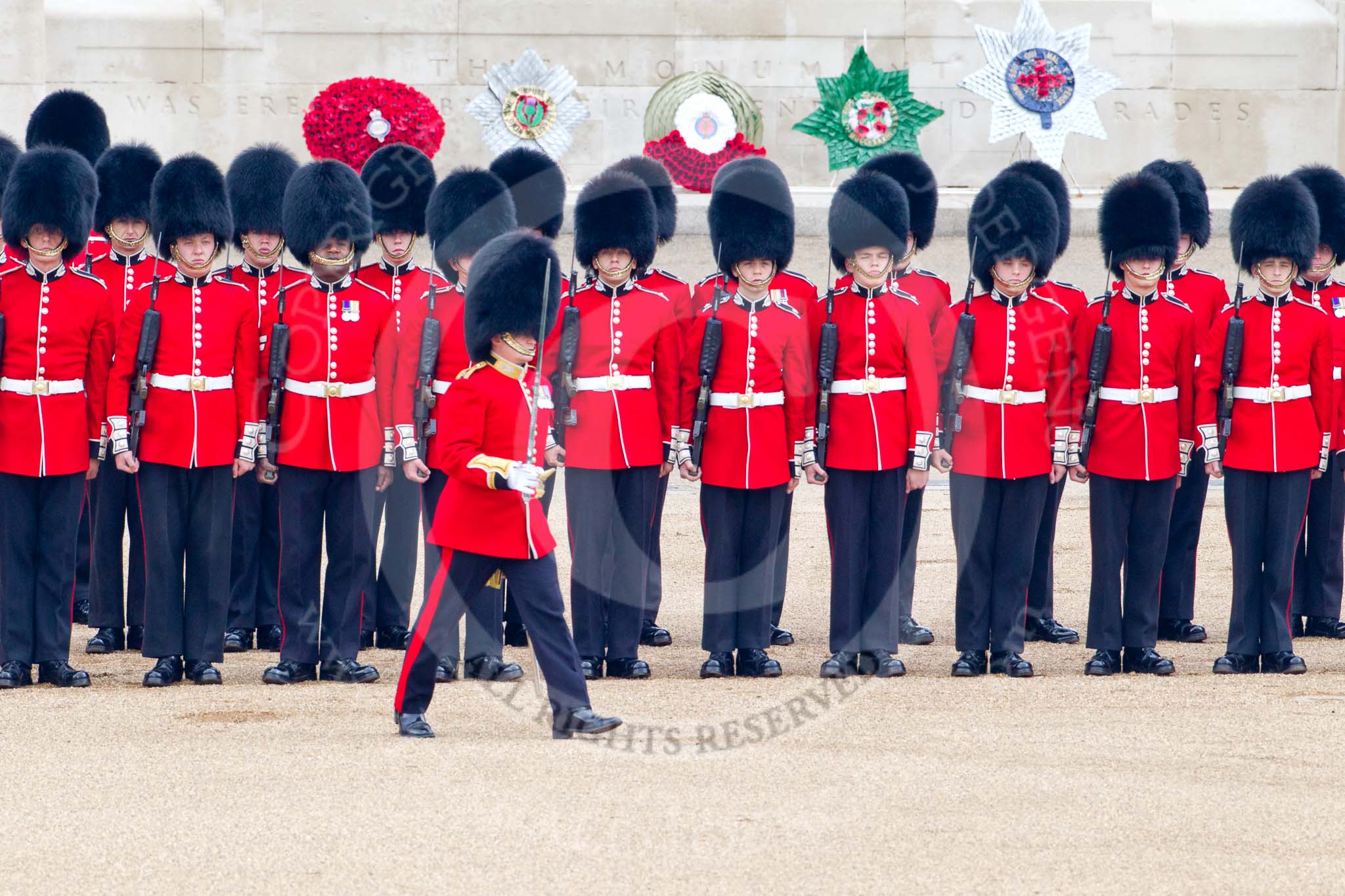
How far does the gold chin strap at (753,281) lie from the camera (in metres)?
5.24

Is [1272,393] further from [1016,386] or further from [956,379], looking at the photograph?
[956,379]

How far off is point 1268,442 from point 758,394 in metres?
1.41

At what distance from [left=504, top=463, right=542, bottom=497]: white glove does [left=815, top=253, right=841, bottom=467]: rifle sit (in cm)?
126

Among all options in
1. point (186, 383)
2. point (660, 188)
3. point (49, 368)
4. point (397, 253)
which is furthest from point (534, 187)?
point (49, 368)

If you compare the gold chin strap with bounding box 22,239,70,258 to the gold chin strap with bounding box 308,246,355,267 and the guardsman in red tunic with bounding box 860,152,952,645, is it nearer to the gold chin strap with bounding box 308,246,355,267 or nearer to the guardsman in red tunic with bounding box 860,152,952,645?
the gold chin strap with bounding box 308,246,355,267

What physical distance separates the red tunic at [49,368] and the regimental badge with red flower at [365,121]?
16.1ft

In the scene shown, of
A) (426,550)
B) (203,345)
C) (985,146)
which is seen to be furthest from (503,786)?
(985,146)

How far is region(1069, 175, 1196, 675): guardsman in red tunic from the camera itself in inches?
203

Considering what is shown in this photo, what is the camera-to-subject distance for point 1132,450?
16.9ft

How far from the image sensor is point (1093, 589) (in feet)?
17.0

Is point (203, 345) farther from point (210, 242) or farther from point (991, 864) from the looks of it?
point (991, 864)

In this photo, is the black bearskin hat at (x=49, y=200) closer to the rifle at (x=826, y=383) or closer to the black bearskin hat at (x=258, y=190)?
the black bearskin hat at (x=258, y=190)

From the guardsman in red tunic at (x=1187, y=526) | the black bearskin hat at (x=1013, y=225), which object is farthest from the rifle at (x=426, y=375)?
the guardsman in red tunic at (x=1187, y=526)

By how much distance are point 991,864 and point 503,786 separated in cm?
101
